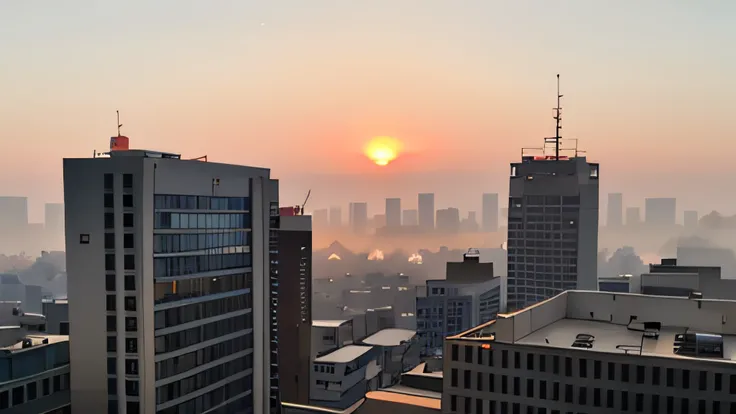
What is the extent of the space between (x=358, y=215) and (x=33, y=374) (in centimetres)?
7219

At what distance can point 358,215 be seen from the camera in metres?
102

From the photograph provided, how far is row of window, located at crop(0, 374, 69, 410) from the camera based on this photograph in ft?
100

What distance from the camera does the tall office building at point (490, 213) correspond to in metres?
102

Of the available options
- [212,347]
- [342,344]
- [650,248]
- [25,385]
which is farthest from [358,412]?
[650,248]

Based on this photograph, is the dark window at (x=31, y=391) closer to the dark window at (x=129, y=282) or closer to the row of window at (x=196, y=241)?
the dark window at (x=129, y=282)

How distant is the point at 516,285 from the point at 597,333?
49989 millimetres

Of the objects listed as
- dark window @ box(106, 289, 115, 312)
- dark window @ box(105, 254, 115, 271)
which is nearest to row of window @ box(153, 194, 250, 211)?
dark window @ box(105, 254, 115, 271)

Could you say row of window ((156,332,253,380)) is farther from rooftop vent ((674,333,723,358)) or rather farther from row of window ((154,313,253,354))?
rooftop vent ((674,333,723,358))

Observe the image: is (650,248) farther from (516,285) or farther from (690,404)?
(690,404)

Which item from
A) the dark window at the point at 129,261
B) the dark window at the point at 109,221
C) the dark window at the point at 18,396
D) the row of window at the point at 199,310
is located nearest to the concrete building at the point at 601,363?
the row of window at the point at 199,310

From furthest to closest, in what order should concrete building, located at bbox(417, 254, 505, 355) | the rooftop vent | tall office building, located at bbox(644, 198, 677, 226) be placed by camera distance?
tall office building, located at bbox(644, 198, 677, 226) → concrete building, located at bbox(417, 254, 505, 355) → the rooftop vent

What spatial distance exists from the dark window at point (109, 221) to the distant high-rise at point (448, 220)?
75.7m

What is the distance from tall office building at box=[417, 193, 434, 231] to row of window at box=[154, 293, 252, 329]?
216ft

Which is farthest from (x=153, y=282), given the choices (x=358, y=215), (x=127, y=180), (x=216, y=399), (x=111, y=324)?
(x=358, y=215)
